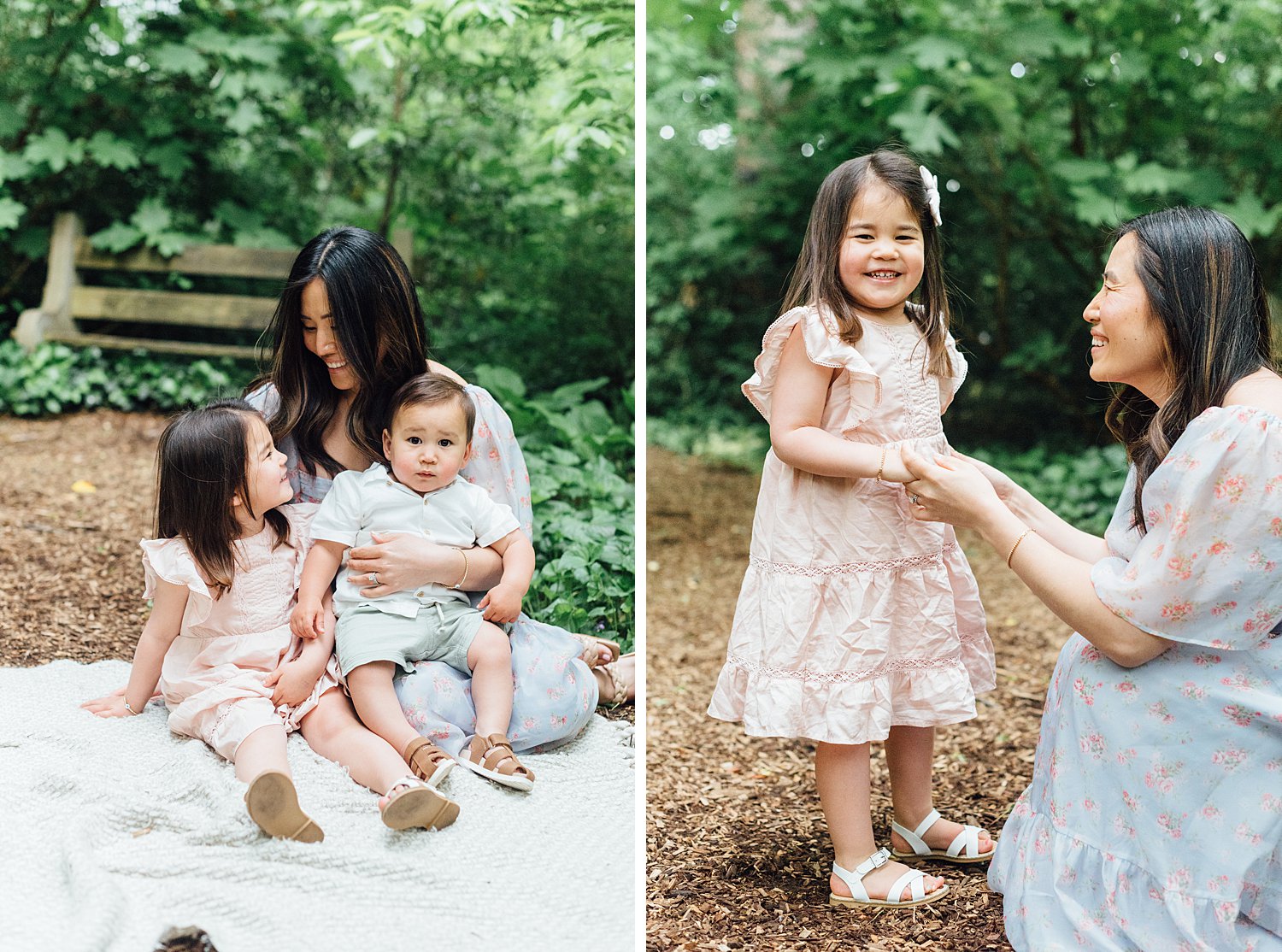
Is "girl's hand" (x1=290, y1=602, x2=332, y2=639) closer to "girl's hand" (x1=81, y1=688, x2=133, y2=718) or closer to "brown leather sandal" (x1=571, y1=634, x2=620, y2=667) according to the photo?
"girl's hand" (x1=81, y1=688, x2=133, y2=718)

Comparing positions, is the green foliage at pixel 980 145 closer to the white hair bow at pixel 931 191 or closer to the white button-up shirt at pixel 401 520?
the white hair bow at pixel 931 191

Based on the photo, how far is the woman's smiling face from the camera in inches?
102

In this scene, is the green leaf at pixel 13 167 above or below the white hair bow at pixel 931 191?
above

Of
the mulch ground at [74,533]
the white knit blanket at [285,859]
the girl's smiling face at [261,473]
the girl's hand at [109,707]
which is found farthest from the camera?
the mulch ground at [74,533]

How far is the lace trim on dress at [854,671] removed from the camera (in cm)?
212

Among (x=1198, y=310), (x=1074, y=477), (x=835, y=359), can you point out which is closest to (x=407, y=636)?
(x=835, y=359)

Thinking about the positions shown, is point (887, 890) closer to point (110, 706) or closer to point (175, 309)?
point (110, 706)

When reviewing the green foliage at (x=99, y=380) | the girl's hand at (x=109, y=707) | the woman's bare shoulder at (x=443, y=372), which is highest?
the woman's bare shoulder at (x=443, y=372)

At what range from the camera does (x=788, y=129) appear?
275 inches

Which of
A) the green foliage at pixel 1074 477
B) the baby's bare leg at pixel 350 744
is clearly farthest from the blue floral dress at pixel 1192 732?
the green foliage at pixel 1074 477

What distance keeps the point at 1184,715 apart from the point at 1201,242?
0.75 metres

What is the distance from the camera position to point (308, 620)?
2.44 meters

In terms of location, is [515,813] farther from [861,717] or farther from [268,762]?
[861,717]

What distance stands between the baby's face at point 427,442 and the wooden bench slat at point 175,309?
3805 millimetres
